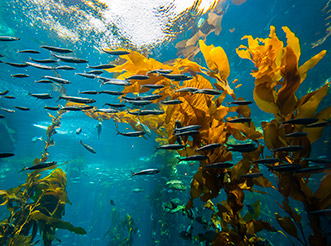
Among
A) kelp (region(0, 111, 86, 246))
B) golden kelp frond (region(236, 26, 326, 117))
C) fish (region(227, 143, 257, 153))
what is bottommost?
kelp (region(0, 111, 86, 246))

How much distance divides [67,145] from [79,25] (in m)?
19.1

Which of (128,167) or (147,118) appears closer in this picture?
(147,118)

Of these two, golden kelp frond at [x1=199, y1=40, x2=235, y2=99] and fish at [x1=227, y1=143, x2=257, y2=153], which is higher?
golden kelp frond at [x1=199, y1=40, x2=235, y2=99]

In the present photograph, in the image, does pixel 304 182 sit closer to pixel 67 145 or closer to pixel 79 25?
Answer: pixel 79 25

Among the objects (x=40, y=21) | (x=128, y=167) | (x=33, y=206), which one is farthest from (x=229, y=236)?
(x=128, y=167)

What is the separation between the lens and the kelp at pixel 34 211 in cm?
408

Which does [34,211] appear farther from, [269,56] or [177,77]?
[269,56]

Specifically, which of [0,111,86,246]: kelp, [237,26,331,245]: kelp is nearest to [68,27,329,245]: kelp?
[237,26,331,245]: kelp

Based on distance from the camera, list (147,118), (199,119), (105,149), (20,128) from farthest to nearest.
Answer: (105,149), (20,128), (147,118), (199,119)

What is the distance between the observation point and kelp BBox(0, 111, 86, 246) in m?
4.08

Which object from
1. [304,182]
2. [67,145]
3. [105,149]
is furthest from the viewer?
[105,149]

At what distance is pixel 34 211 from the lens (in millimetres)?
4133

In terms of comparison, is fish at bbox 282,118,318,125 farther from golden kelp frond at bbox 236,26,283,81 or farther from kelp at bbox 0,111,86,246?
kelp at bbox 0,111,86,246

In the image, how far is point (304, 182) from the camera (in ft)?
6.61
